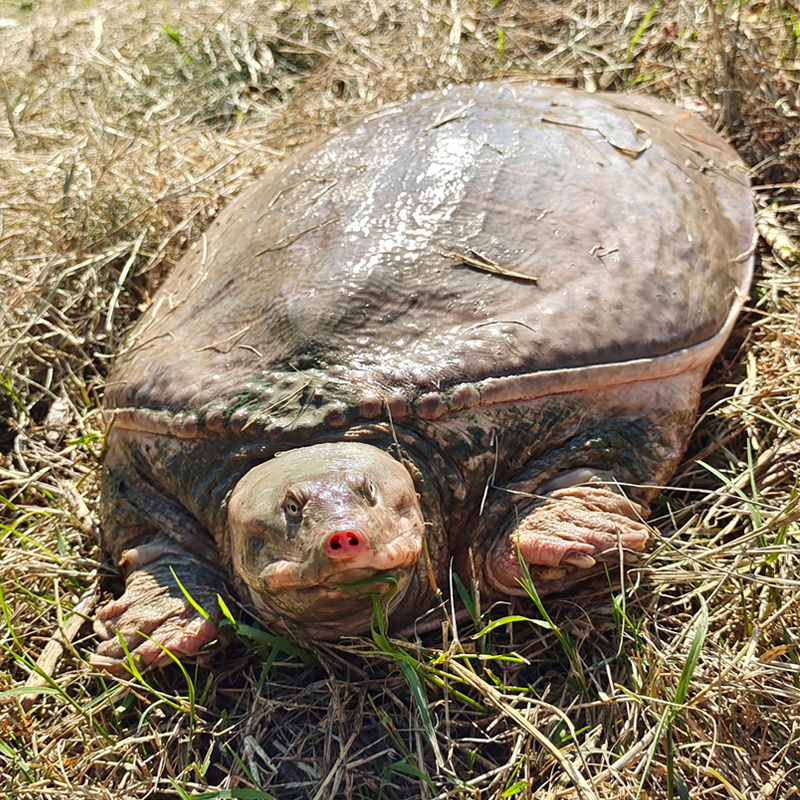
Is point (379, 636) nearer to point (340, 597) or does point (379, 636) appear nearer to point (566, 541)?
point (340, 597)

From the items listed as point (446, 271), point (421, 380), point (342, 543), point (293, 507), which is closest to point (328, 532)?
point (342, 543)

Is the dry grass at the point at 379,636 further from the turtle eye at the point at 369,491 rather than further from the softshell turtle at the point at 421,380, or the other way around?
the turtle eye at the point at 369,491

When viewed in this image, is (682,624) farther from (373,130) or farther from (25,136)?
(25,136)

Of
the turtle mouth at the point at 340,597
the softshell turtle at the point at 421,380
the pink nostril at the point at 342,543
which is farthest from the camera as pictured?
the softshell turtle at the point at 421,380

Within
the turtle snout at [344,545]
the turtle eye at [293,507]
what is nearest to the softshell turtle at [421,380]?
the turtle eye at [293,507]

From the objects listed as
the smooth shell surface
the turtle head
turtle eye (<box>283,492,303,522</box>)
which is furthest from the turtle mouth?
the smooth shell surface

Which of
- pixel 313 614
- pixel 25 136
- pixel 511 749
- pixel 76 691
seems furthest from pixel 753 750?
pixel 25 136

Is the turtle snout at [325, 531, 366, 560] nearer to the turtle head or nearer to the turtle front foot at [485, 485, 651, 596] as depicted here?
the turtle head

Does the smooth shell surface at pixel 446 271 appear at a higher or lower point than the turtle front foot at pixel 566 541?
higher

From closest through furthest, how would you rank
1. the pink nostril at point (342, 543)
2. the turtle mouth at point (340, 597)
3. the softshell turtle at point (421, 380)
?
1. the pink nostril at point (342, 543)
2. the turtle mouth at point (340, 597)
3. the softshell turtle at point (421, 380)
